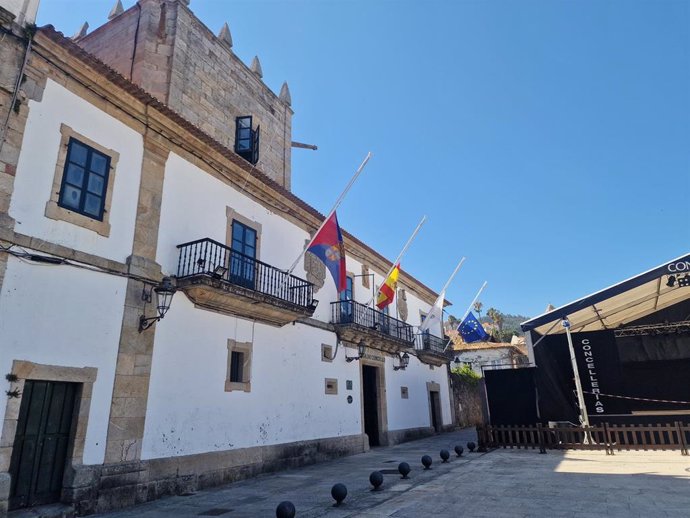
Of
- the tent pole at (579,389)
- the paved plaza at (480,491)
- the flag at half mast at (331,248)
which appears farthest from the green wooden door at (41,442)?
the tent pole at (579,389)

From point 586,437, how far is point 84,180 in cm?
1364

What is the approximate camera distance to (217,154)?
34.2 ft

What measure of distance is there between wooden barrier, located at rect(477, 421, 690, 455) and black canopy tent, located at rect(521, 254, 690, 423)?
1.19m

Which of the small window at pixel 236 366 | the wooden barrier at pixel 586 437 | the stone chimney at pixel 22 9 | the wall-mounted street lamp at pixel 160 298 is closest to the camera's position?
the stone chimney at pixel 22 9

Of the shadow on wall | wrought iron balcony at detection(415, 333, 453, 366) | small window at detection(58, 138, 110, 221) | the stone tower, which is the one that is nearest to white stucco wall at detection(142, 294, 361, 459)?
small window at detection(58, 138, 110, 221)

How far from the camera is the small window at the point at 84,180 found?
24.3ft

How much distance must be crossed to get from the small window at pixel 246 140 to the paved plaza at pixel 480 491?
9.08 meters

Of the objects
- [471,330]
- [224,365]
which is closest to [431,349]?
[471,330]

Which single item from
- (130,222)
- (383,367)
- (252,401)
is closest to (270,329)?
(252,401)

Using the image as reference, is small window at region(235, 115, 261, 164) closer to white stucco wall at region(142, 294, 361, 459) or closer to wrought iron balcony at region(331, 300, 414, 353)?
wrought iron balcony at region(331, 300, 414, 353)

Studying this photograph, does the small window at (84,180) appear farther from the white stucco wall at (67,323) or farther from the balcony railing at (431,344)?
the balcony railing at (431,344)

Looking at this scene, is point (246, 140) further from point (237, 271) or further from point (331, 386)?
point (331, 386)

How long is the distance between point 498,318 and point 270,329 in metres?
43.7

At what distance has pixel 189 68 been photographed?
41.3 feet
